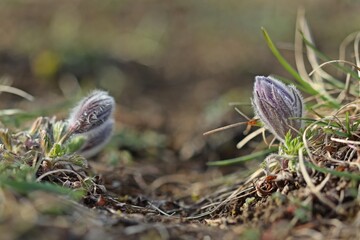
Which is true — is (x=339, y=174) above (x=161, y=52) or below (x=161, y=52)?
below

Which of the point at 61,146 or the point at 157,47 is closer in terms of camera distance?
the point at 61,146

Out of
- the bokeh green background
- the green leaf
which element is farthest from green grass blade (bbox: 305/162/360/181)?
the bokeh green background

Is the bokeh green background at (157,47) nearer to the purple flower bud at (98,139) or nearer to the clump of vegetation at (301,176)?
the purple flower bud at (98,139)

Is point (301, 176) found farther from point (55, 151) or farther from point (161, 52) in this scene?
point (161, 52)

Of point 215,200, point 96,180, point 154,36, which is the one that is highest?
point 154,36

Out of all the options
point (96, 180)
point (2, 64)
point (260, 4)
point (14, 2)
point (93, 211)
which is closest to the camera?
point (93, 211)

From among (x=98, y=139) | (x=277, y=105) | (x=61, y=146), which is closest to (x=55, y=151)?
(x=61, y=146)

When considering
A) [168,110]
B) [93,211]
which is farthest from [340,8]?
[93,211]

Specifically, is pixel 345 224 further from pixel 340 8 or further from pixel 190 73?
pixel 340 8
